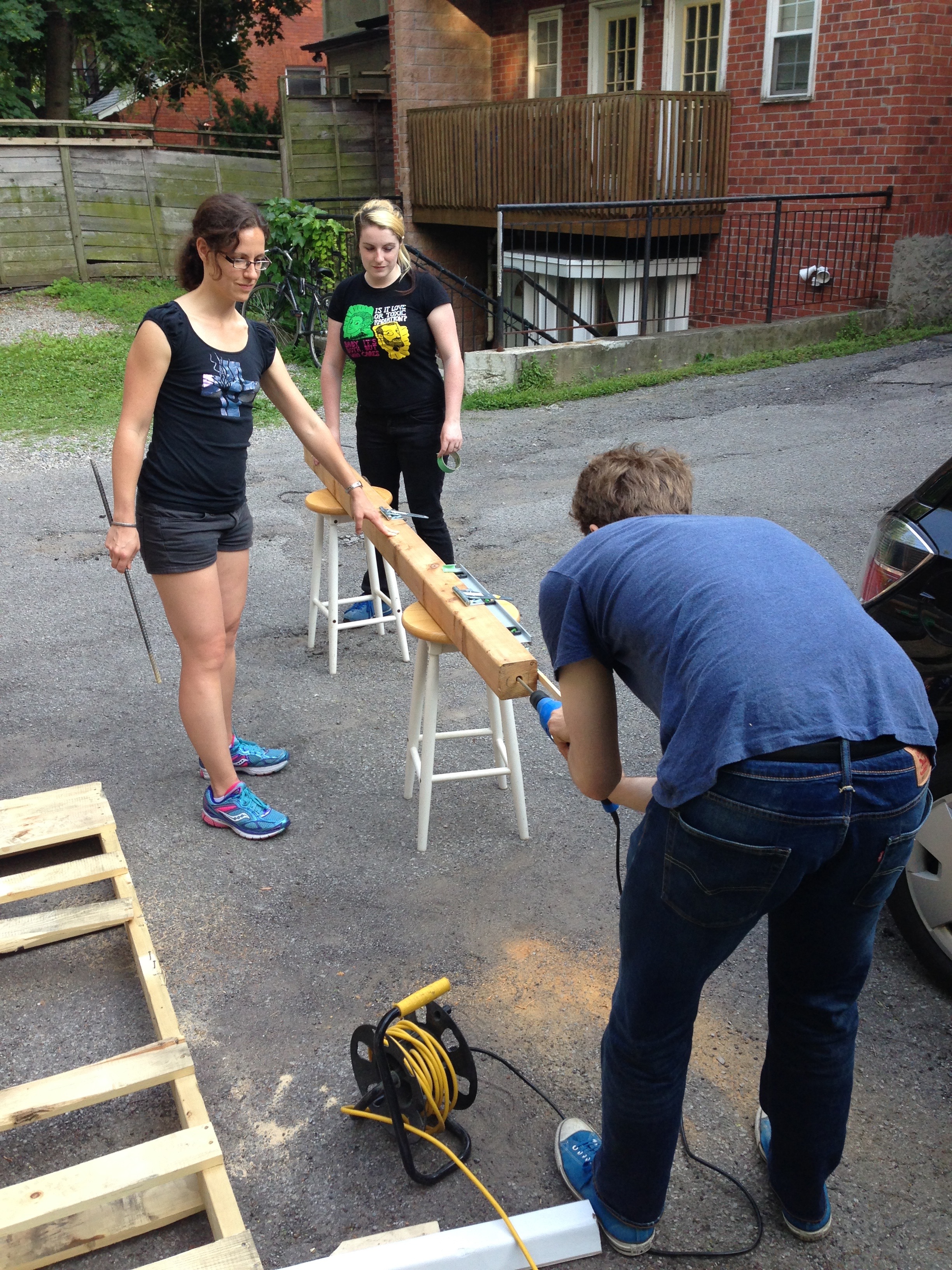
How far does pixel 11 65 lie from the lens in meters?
20.6

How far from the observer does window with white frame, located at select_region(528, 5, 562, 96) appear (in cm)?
1562

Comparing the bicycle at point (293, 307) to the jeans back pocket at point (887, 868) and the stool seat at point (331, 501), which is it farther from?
the jeans back pocket at point (887, 868)

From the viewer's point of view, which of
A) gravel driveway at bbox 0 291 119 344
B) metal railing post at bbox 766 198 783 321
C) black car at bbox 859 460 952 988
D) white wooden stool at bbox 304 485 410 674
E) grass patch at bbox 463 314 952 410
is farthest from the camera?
gravel driveway at bbox 0 291 119 344

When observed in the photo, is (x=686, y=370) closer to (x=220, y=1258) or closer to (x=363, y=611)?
(x=363, y=611)

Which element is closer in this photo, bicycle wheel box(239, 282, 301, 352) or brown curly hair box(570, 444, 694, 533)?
brown curly hair box(570, 444, 694, 533)

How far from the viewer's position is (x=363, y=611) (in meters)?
5.61

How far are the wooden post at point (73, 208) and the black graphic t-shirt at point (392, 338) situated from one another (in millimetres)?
12449

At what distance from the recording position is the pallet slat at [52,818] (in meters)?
3.38

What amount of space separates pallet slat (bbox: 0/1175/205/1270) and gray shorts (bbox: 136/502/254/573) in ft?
5.94

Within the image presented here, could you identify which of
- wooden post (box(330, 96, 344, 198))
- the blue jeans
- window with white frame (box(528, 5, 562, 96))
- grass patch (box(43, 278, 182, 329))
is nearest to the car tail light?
the blue jeans

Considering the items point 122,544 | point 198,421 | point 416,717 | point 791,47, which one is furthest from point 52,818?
point 791,47

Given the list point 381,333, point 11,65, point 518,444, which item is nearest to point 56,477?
point 518,444

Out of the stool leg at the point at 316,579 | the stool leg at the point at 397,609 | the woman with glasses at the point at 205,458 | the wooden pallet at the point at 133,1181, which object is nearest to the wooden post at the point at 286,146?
the stool leg at the point at 316,579

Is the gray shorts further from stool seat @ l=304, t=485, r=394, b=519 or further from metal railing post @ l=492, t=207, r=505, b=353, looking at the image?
metal railing post @ l=492, t=207, r=505, b=353
